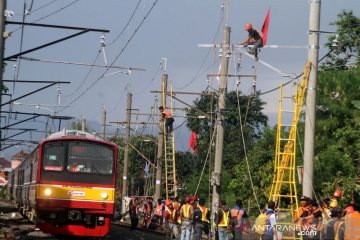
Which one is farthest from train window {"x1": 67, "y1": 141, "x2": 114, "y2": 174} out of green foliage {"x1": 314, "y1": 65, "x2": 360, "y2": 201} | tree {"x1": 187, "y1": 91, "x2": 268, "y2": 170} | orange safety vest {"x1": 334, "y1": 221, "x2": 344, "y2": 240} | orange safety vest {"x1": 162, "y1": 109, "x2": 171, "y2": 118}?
tree {"x1": 187, "y1": 91, "x2": 268, "y2": 170}

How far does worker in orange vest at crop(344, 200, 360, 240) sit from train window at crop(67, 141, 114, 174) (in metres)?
11.7

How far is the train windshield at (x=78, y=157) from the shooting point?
2378cm

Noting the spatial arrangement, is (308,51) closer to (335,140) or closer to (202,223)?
(202,223)

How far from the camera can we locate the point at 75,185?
23.7 m

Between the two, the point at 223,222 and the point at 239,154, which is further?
the point at 239,154

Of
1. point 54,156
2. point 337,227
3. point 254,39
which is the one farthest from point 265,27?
point 337,227

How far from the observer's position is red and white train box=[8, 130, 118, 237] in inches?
928

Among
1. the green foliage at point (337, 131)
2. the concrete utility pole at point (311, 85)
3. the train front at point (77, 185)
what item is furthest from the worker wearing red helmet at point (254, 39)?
the green foliage at point (337, 131)

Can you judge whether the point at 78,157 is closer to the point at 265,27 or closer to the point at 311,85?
the point at 265,27

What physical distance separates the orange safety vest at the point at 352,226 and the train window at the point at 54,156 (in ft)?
40.0

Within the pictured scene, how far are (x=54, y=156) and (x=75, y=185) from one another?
1072 millimetres

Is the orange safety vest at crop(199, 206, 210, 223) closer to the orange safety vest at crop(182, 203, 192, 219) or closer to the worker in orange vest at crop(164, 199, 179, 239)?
the orange safety vest at crop(182, 203, 192, 219)

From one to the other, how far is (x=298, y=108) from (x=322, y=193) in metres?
12.1

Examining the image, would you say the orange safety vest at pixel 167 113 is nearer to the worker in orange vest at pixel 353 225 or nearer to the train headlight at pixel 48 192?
the train headlight at pixel 48 192
